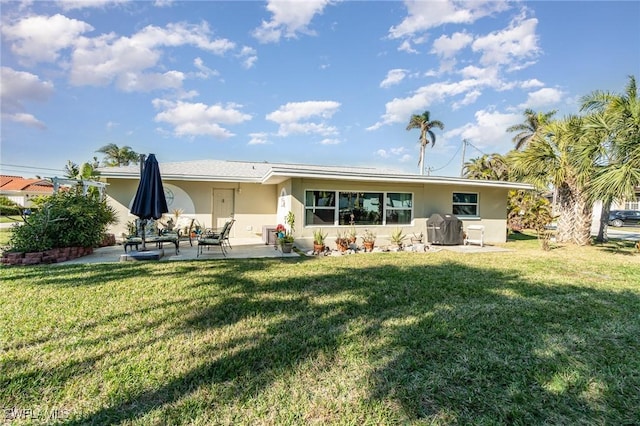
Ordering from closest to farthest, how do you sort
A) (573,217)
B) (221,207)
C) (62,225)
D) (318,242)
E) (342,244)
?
(62,225), (318,242), (342,244), (573,217), (221,207)

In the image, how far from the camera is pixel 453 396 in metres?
2.60

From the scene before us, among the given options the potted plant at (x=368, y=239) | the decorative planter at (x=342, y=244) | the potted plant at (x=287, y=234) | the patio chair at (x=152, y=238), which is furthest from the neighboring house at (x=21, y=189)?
the potted plant at (x=368, y=239)

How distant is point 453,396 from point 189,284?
16.2 ft

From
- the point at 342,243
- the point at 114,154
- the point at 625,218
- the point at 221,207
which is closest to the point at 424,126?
the point at 625,218

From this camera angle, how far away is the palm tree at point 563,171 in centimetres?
1193

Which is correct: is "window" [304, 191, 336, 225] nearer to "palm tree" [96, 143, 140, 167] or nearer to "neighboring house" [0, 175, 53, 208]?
"palm tree" [96, 143, 140, 167]

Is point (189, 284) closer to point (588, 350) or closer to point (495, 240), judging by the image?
point (588, 350)

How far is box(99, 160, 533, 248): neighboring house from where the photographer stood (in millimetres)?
11102

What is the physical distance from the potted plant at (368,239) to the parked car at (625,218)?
92.9 feet

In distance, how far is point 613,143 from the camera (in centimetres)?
1031

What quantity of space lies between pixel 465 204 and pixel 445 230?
2328mm

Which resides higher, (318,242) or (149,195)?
(149,195)

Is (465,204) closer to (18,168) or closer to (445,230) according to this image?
(445,230)

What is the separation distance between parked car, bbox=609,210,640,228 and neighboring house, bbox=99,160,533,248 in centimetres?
2212
